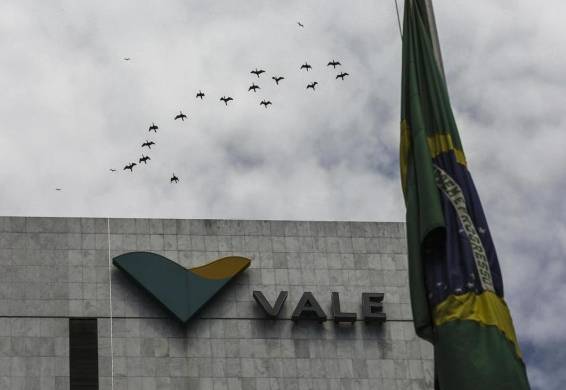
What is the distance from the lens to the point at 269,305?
6694cm

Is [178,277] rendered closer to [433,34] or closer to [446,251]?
[433,34]

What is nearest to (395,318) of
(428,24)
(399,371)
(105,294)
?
(399,371)

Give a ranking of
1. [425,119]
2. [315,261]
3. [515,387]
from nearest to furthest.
→ [515,387]
[425,119]
[315,261]

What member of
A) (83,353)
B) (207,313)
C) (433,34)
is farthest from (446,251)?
(207,313)

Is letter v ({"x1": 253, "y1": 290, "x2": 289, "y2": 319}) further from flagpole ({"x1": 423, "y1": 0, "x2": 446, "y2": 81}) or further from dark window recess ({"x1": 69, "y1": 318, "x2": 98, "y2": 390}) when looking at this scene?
flagpole ({"x1": 423, "y1": 0, "x2": 446, "y2": 81})

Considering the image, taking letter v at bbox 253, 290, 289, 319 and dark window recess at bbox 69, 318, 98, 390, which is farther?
A: letter v at bbox 253, 290, 289, 319

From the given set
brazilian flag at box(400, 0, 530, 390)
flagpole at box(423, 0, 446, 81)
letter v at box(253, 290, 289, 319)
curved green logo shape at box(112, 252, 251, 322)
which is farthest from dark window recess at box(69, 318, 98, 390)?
brazilian flag at box(400, 0, 530, 390)

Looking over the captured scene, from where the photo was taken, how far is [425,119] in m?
25.8

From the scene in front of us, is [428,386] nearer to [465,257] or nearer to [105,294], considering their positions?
[105,294]

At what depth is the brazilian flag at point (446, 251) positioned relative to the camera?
22969 mm

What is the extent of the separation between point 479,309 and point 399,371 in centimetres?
4392

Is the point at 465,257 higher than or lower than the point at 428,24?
lower

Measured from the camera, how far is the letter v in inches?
2621

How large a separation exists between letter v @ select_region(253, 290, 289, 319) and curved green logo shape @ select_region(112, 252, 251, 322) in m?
1.48
